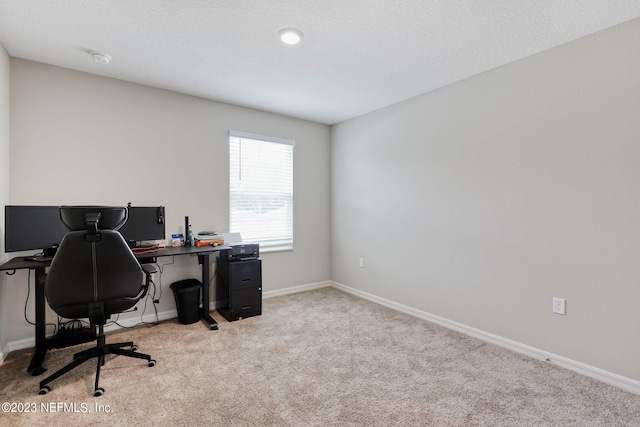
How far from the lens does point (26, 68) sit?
2.73 metres

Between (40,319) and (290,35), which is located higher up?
(290,35)

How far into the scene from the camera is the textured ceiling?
6.61 ft

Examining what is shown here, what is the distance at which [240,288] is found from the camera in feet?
11.2

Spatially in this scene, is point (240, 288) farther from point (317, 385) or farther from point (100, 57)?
point (100, 57)

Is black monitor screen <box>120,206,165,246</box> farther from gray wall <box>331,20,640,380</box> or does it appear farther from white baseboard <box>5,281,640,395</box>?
gray wall <box>331,20,640,380</box>

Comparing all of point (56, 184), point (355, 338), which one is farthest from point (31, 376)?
point (355, 338)

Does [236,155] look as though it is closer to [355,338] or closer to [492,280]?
[355,338]

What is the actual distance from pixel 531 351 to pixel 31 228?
422 centimetres

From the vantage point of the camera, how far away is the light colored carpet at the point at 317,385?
1.83 metres

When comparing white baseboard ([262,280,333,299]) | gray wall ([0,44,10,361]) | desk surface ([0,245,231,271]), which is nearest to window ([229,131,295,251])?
white baseboard ([262,280,333,299])

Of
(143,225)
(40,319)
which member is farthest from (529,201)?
(40,319)

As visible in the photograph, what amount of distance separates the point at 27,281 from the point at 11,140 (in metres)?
1.24

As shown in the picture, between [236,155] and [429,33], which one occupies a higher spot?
[429,33]

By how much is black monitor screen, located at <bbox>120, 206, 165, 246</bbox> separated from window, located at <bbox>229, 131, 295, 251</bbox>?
881mm
